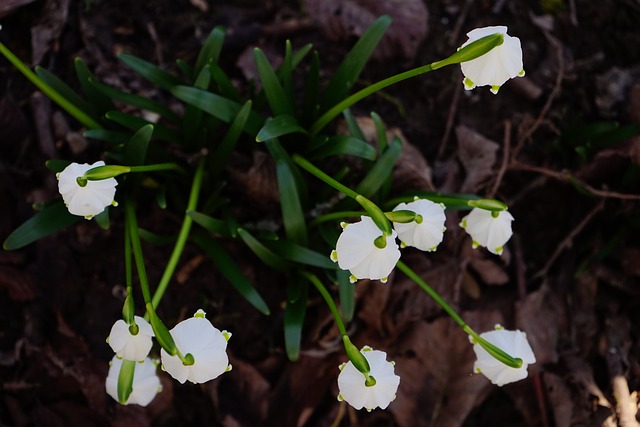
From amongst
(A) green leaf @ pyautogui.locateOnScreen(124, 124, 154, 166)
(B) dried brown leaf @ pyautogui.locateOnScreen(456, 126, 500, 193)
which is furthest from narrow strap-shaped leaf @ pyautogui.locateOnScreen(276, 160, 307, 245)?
(B) dried brown leaf @ pyautogui.locateOnScreen(456, 126, 500, 193)

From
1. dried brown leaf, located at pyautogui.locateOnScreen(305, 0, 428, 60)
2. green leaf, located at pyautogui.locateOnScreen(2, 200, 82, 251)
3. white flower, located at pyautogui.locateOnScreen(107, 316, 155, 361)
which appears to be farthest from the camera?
dried brown leaf, located at pyautogui.locateOnScreen(305, 0, 428, 60)

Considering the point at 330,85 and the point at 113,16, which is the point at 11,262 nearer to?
the point at 113,16

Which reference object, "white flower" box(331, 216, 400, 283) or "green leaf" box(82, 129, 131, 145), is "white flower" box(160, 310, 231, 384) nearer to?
"white flower" box(331, 216, 400, 283)

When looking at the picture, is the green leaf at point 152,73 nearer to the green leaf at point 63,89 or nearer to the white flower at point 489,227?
the green leaf at point 63,89

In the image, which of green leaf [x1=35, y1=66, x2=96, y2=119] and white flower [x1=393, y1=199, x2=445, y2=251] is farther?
green leaf [x1=35, y1=66, x2=96, y2=119]

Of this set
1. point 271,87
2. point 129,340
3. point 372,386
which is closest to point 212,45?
point 271,87

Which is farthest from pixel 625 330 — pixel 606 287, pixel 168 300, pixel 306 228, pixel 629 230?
pixel 168 300

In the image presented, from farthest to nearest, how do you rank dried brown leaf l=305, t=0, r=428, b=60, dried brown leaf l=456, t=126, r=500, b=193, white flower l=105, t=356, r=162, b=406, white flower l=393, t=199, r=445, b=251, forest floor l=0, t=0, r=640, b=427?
dried brown leaf l=305, t=0, r=428, b=60
dried brown leaf l=456, t=126, r=500, b=193
forest floor l=0, t=0, r=640, b=427
white flower l=105, t=356, r=162, b=406
white flower l=393, t=199, r=445, b=251
